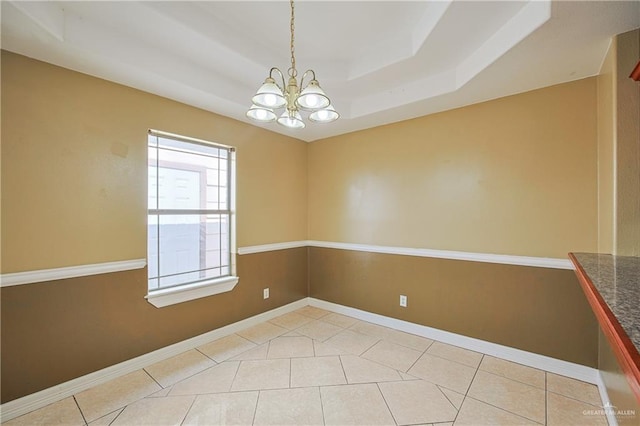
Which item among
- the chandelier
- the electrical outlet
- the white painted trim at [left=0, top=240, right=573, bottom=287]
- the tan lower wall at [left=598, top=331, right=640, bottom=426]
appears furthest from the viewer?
the electrical outlet

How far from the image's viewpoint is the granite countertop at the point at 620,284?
780 millimetres

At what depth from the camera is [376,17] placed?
6.79 ft

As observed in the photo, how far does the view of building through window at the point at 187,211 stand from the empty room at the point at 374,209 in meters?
0.02

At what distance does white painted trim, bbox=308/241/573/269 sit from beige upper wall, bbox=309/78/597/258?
49 mm

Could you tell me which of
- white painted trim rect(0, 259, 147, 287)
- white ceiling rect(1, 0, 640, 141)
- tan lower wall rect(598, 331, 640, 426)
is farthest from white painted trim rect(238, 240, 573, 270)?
white ceiling rect(1, 0, 640, 141)

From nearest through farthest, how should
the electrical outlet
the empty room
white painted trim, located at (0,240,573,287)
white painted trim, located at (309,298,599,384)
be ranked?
the empty room
white painted trim, located at (0,240,573,287)
white painted trim, located at (309,298,599,384)
the electrical outlet

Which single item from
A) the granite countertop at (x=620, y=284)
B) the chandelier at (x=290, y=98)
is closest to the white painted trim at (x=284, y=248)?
the granite countertop at (x=620, y=284)

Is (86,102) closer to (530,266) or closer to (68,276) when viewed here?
(68,276)

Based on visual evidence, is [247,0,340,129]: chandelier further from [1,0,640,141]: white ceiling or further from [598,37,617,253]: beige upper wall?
[598,37,617,253]: beige upper wall

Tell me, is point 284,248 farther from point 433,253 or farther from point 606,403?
point 606,403

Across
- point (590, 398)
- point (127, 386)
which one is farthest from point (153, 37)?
point (590, 398)

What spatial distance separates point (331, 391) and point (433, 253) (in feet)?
5.70

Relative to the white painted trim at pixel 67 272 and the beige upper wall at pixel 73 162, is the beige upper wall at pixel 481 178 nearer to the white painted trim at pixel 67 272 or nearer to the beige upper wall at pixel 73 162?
the beige upper wall at pixel 73 162

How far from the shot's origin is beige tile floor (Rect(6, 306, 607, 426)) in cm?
185
